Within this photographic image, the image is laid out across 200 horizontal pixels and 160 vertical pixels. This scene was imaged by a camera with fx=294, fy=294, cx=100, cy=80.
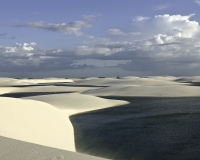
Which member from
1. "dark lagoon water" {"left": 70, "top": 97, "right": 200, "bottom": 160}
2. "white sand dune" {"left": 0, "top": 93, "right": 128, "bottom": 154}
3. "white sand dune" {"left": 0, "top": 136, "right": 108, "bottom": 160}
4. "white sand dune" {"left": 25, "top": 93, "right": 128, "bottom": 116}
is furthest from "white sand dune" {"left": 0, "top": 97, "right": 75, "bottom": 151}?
"white sand dune" {"left": 25, "top": 93, "right": 128, "bottom": 116}

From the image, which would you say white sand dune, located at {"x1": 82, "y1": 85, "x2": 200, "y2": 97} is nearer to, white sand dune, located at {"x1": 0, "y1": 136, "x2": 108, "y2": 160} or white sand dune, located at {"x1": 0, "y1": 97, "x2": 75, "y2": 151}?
white sand dune, located at {"x1": 0, "y1": 97, "x2": 75, "y2": 151}

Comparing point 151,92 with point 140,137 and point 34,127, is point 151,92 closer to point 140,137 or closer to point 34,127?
point 140,137

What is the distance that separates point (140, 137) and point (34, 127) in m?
6.27

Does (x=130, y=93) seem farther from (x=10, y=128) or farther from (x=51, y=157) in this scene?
(x=51, y=157)

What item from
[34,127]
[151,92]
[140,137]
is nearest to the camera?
[34,127]

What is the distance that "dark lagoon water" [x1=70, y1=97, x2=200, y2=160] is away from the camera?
46.4 ft

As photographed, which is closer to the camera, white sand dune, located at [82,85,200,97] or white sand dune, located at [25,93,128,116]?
white sand dune, located at [25,93,128,116]

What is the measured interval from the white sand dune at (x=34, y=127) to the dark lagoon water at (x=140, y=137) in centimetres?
92

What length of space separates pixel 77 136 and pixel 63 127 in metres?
1.53

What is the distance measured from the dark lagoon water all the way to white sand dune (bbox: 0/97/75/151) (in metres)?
0.92

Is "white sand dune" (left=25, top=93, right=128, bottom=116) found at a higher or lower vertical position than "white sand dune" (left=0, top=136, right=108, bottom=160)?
lower

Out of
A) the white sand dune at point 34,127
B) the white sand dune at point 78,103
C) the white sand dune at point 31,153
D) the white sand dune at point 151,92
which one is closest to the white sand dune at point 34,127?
the white sand dune at point 34,127

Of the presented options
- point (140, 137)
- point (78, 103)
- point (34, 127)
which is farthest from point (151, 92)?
point (34, 127)

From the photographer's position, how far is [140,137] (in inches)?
690
